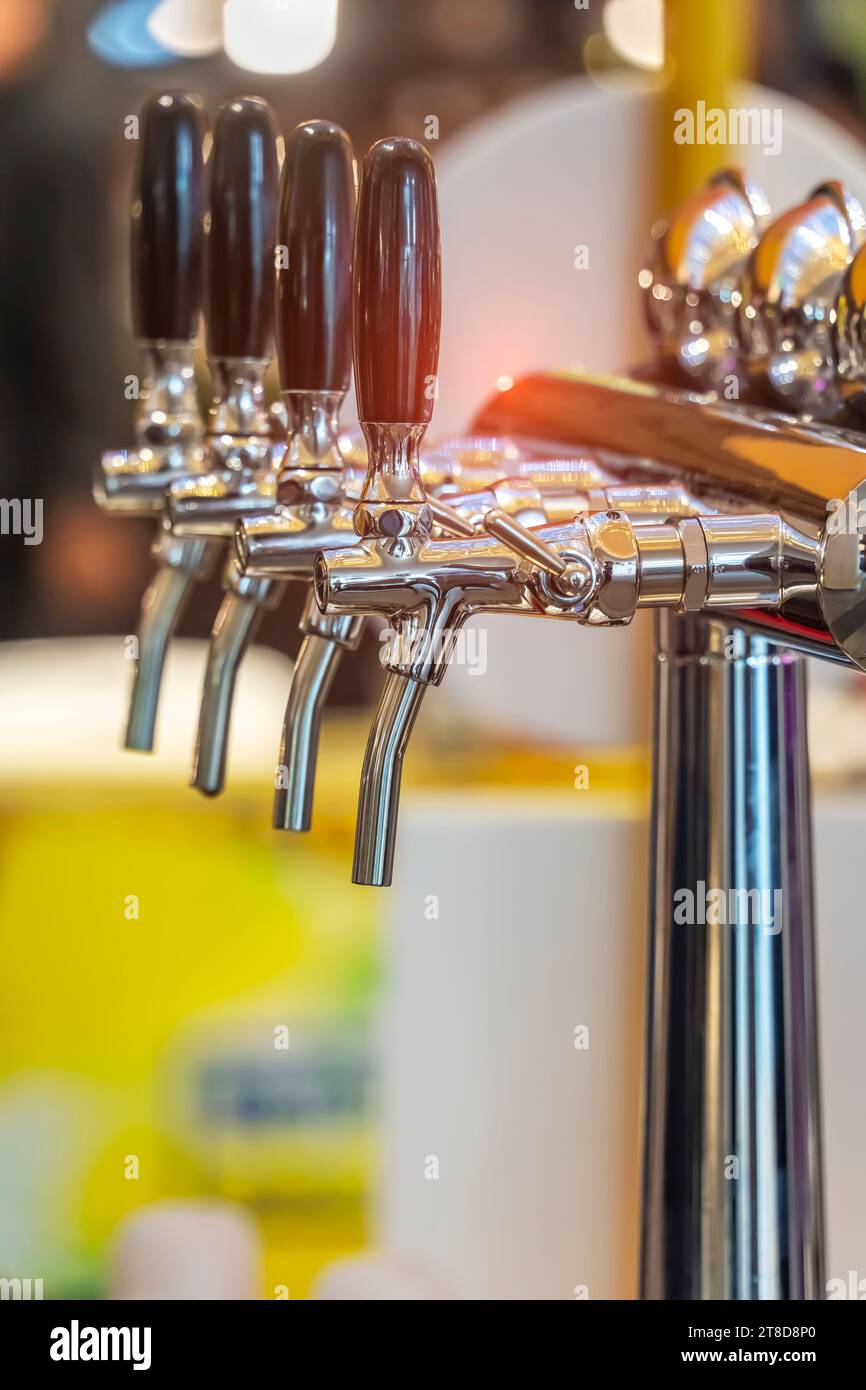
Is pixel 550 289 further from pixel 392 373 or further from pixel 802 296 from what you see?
pixel 392 373

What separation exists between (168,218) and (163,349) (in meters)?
0.05

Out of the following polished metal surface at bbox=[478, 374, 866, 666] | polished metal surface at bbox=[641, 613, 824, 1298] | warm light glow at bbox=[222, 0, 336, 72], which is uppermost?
warm light glow at bbox=[222, 0, 336, 72]

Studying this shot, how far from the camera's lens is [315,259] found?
1.57 ft

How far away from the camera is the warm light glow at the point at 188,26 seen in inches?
58.4

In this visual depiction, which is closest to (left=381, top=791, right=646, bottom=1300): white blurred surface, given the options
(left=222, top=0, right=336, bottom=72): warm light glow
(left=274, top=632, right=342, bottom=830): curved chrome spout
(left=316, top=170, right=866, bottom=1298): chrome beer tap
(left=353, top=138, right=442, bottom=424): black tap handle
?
(left=316, top=170, right=866, bottom=1298): chrome beer tap

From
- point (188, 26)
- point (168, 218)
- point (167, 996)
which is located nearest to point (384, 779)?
point (168, 218)

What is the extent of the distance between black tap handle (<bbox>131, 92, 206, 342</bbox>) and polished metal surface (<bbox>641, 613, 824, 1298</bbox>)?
0.75 ft

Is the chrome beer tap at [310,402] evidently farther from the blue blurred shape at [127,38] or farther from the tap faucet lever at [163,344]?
the blue blurred shape at [127,38]

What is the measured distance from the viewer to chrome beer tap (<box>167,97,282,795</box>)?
0.55m

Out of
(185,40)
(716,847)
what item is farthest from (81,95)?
(716,847)

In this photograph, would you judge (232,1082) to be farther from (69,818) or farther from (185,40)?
(185,40)

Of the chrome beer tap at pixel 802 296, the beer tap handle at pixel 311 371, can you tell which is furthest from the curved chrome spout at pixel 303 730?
the chrome beer tap at pixel 802 296

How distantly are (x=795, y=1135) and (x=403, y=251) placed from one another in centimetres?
36

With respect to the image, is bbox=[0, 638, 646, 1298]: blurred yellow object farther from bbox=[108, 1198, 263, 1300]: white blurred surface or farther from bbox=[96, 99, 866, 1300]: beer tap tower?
bbox=[96, 99, 866, 1300]: beer tap tower
